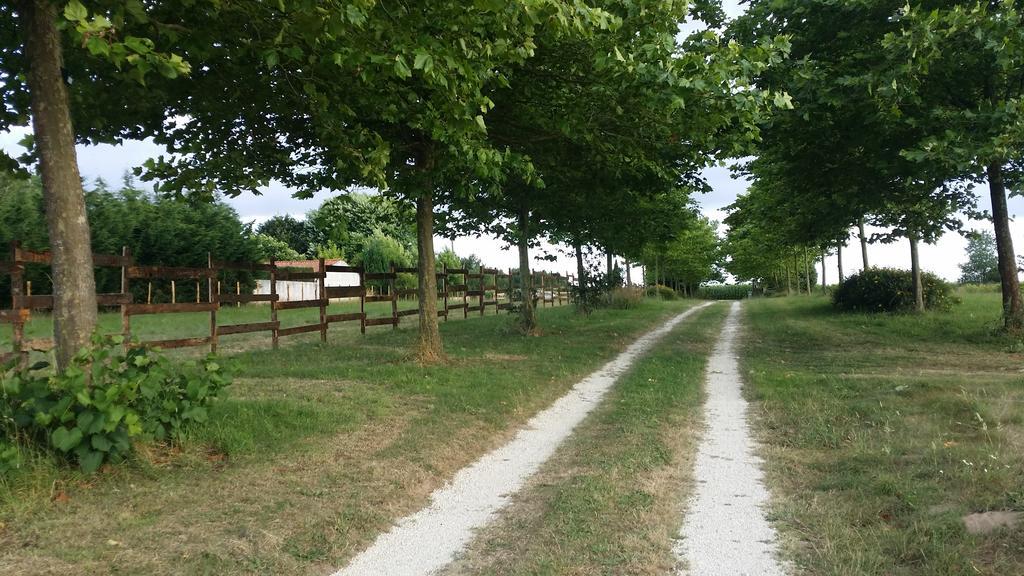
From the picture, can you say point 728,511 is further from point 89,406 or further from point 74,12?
point 74,12

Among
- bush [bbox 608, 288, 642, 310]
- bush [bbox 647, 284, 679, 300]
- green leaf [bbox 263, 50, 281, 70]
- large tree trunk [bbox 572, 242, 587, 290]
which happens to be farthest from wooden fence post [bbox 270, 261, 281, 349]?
bush [bbox 647, 284, 679, 300]

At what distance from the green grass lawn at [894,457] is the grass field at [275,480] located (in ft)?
8.70

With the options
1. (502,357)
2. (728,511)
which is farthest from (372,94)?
(502,357)

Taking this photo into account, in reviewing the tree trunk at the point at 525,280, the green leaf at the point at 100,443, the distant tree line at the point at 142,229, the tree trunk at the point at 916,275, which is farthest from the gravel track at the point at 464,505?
the distant tree line at the point at 142,229

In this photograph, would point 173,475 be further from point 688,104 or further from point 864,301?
point 864,301

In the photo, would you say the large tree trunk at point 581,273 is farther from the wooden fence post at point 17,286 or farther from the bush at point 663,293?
the bush at point 663,293

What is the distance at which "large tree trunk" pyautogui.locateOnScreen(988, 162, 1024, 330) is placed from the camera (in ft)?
42.7

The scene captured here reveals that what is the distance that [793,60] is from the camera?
12.9 m

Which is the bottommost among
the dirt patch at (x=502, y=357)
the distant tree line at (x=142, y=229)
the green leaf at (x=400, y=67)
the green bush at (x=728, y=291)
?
the dirt patch at (x=502, y=357)

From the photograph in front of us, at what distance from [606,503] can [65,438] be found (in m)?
3.62

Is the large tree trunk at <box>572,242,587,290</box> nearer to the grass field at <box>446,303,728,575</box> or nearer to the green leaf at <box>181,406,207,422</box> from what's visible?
the grass field at <box>446,303,728,575</box>

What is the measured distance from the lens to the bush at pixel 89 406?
4371 mm

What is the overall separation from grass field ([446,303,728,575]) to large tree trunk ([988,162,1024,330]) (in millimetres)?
9333

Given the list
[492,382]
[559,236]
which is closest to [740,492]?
[492,382]
